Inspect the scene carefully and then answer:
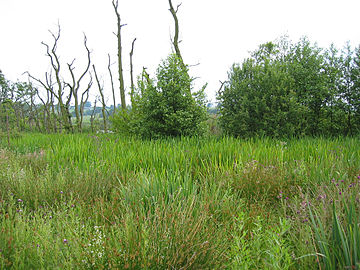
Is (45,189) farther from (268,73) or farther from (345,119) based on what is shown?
(345,119)

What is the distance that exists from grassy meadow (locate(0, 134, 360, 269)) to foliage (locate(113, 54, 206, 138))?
8.61 ft

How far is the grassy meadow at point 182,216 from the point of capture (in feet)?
5.59

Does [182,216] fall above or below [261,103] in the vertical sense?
below

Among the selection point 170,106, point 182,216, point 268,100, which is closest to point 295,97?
point 268,100

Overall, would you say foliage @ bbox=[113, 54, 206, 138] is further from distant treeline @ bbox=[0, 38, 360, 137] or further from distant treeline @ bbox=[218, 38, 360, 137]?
distant treeline @ bbox=[218, 38, 360, 137]

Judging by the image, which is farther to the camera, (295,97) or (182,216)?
(295,97)

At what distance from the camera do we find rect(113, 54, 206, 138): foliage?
25.8ft

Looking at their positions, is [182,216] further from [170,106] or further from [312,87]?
[312,87]

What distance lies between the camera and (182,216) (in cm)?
198

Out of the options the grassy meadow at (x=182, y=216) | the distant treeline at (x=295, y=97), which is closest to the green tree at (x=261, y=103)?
the distant treeline at (x=295, y=97)

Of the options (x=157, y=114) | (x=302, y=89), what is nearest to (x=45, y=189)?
(x=157, y=114)

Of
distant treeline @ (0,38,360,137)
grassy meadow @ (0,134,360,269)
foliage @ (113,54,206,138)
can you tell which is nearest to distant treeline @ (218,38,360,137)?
distant treeline @ (0,38,360,137)

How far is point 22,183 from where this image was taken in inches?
143

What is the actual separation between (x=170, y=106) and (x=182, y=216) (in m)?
6.22
